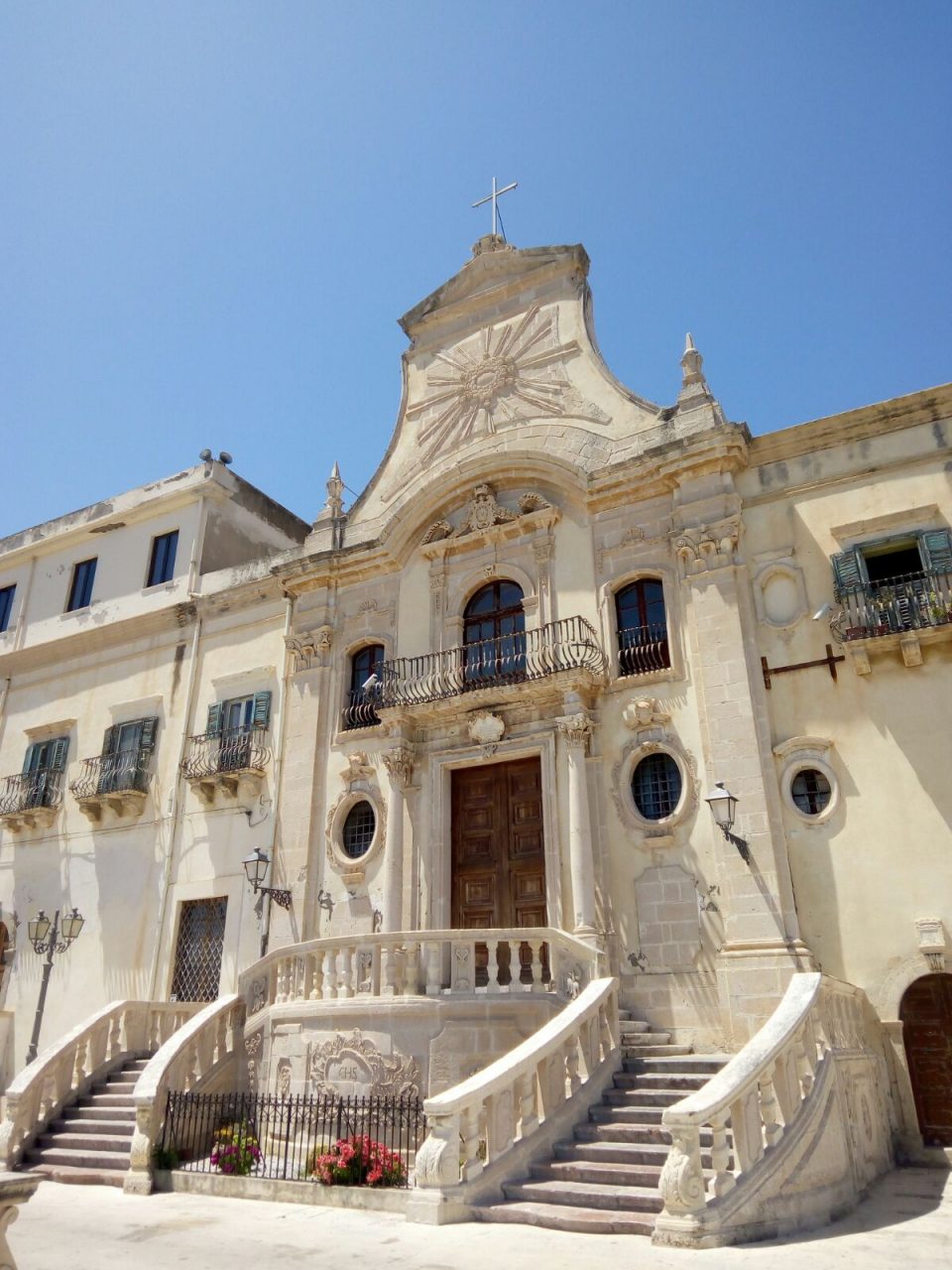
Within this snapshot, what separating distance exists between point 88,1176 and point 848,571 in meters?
13.1

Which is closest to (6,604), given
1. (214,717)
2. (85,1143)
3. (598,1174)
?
(214,717)

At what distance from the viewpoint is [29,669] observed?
24406mm

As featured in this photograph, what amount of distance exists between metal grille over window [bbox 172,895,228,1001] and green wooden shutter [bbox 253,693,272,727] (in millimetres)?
3445

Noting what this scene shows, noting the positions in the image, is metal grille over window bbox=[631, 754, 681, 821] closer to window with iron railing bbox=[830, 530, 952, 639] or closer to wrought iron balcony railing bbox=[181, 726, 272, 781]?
window with iron railing bbox=[830, 530, 952, 639]

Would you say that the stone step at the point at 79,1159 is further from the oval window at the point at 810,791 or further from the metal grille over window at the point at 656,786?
the oval window at the point at 810,791

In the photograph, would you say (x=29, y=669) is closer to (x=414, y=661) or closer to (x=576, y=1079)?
(x=414, y=661)

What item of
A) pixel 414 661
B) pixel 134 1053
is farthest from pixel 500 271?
pixel 134 1053

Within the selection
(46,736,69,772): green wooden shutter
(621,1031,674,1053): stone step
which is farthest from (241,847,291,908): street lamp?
(46,736,69,772): green wooden shutter

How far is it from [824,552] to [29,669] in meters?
19.6

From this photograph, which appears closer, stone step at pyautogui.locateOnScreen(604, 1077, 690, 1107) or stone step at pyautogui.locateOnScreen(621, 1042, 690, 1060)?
stone step at pyautogui.locateOnScreen(604, 1077, 690, 1107)

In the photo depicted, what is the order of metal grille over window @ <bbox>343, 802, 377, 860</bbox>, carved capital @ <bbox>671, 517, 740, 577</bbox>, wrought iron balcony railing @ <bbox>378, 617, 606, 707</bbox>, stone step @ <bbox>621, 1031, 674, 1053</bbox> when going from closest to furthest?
stone step @ <bbox>621, 1031, 674, 1053</bbox> → carved capital @ <bbox>671, 517, 740, 577</bbox> → wrought iron balcony railing @ <bbox>378, 617, 606, 707</bbox> → metal grille over window @ <bbox>343, 802, 377, 860</bbox>

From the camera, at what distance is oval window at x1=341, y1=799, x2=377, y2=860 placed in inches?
678

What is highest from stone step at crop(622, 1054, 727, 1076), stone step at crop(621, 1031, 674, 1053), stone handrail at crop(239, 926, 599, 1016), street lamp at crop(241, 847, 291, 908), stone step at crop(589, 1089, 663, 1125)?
street lamp at crop(241, 847, 291, 908)

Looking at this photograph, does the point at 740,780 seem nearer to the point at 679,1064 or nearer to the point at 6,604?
the point at 679,1064
